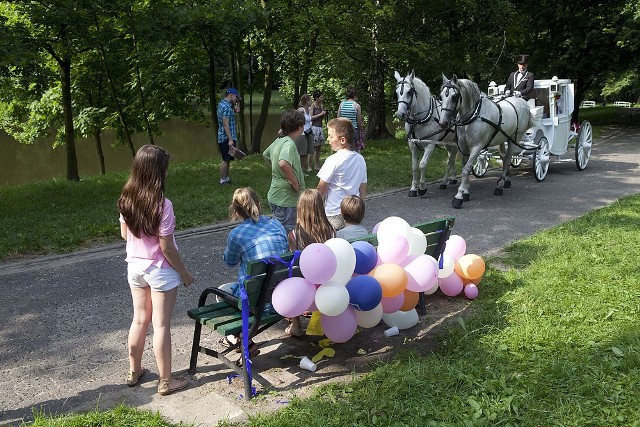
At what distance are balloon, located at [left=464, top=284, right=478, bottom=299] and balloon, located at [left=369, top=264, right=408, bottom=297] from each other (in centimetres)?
139

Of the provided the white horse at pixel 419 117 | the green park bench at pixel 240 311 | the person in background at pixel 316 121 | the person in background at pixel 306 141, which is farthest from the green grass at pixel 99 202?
the green park bench at pixel 240 311

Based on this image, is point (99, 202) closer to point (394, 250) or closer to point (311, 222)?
point (311, 222)

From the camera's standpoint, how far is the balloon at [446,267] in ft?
19.0

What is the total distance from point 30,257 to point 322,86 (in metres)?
27.1

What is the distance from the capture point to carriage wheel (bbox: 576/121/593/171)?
560 inches

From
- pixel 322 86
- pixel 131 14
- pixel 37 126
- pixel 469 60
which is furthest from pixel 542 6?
pixel 37 126

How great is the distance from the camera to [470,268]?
5973 mm

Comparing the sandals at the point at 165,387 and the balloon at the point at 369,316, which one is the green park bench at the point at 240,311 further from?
the balloon at the point at 369,316

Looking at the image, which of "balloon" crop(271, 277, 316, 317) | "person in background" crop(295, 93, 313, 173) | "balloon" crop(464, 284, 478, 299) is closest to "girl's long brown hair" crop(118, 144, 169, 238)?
"balloon" crop(271, 277, 316, 317)

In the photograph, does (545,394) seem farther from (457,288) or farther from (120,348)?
(120,348)

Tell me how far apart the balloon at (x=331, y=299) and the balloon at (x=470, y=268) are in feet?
6.56

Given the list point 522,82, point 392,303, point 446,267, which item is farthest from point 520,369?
point 522,82

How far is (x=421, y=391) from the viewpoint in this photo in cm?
404

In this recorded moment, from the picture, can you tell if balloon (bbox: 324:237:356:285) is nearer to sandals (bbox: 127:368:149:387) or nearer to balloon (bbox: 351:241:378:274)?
balloon (bbox: 351:241:378:274)
